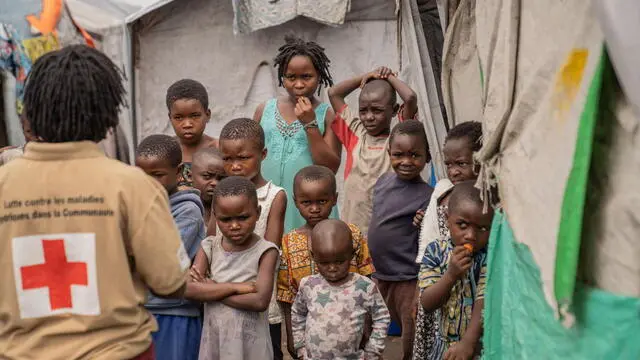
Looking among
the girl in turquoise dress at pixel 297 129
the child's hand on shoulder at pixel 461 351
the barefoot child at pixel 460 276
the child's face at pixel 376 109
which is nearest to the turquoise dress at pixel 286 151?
the girl in turquoise dress at pixel 297 129

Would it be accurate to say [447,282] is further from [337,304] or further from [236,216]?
[236,216]

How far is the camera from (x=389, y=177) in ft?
14.8

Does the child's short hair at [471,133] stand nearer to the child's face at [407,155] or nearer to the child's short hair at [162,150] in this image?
the child's face at [407,155]

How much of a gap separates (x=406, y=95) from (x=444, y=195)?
3.76 ft

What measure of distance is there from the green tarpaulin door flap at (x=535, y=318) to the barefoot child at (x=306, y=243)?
3.41ft

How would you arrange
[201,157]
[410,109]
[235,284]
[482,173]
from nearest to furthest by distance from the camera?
[482,173] → [235,284] → [201,157] → [410,109]

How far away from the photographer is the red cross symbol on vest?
2.35 meters

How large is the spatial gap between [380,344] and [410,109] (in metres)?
1.79

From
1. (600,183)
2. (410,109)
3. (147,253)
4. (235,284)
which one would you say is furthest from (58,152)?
(410,109)

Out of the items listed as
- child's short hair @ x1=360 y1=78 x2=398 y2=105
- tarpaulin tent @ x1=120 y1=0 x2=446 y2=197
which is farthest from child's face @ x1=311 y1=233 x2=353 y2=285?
tarpaulin tent @ x1=120 y1=0 x2=446 y2=197

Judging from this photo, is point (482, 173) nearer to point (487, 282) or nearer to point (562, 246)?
point (487, 282)

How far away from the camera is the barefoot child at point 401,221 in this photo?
431 cm

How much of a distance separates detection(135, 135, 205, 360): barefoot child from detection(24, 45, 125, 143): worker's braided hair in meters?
1.17

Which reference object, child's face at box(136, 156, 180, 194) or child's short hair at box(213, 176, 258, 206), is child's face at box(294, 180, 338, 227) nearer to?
child's short hair at box(213, 176, 258, 206)
